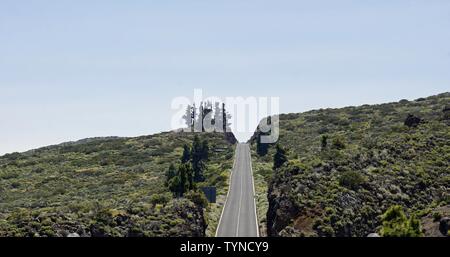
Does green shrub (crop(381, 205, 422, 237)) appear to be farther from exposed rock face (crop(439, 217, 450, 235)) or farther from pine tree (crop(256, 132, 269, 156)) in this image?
pine tree (crop(256, 132, 269, 156))

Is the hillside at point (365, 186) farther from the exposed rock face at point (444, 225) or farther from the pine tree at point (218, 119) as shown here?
the pine tree at point (218, 119)

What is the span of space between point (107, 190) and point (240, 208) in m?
30.1

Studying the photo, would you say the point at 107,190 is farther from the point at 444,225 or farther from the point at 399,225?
the point at 399,225

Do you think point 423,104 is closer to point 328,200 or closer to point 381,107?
point 381,107

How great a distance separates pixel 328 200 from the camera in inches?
2168

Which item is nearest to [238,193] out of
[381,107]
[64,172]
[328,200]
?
[328,200]

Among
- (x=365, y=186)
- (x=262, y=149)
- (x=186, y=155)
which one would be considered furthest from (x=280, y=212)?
(x=262, y=149)

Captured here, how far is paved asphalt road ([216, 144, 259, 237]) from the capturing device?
6273 centimetres

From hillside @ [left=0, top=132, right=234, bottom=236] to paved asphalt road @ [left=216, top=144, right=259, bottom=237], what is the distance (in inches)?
70.3

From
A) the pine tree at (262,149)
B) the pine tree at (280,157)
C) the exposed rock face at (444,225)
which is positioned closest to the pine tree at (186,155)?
the pine tree at (262,149)

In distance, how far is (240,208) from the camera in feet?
254

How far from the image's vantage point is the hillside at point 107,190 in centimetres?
4680

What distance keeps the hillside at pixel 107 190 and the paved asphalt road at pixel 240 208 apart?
1.79 meters
